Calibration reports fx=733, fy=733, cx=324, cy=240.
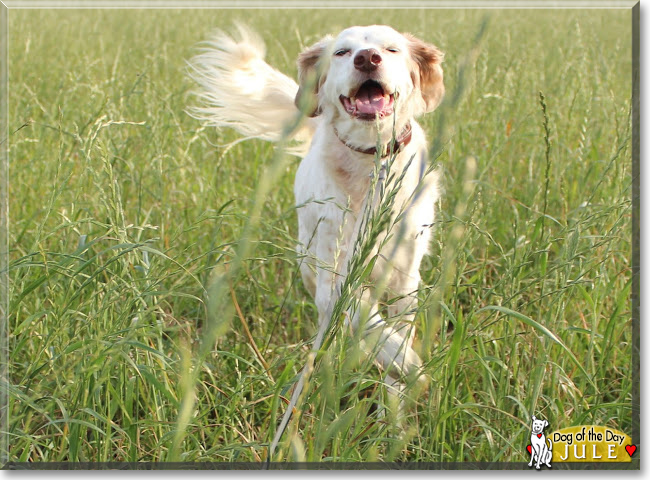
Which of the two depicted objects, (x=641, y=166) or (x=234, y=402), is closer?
(x=234, y=402)

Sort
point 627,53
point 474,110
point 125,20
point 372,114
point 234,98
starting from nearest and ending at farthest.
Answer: point 372,114, point 627,53, point 125,20, point 234,98, point 474,110

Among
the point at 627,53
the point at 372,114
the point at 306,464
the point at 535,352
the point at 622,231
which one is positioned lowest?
the point at 306,464

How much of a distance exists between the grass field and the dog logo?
1.4 inches

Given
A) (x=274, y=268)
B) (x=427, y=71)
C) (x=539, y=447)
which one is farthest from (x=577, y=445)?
(x=274, y=268)

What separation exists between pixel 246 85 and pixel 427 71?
81 cm

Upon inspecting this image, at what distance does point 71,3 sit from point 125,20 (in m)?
0.49

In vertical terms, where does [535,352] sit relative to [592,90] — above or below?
below

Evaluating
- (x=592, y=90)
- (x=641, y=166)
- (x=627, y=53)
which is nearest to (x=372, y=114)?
(x=641, y=166)

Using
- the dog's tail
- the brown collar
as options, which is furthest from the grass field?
the brown collar

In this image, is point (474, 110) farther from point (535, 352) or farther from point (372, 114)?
point (535, 352)

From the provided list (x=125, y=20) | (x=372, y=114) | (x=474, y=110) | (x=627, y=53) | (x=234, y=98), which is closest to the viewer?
(x=372, y=114)

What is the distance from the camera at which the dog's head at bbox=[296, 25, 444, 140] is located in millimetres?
1850

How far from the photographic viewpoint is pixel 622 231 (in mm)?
2156

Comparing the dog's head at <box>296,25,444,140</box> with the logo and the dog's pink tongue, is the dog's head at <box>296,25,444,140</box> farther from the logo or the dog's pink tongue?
the logo
